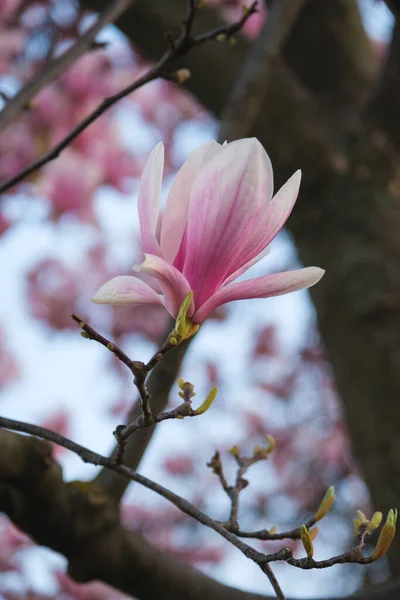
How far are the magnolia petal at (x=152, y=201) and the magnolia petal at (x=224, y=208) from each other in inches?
1.0

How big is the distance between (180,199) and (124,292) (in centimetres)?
8

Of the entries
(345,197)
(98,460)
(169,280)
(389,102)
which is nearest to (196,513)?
(98,460)

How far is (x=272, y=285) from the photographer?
504 millimetres

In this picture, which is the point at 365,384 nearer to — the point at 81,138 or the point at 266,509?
the point at 81,138

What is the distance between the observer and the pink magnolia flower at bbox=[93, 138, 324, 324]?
1.58 feet

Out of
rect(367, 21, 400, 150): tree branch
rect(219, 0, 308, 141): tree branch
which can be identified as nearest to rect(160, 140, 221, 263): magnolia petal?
rect(219, 0, 308, 141): tree branch

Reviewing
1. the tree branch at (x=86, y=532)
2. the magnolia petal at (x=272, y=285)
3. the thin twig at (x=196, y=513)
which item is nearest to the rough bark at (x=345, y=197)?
the tree branch at (x=86, y=532)

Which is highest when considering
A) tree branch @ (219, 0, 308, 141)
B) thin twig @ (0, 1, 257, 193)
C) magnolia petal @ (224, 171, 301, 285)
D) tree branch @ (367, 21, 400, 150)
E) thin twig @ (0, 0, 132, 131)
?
tree branch @ (367, 21, 400, 150)

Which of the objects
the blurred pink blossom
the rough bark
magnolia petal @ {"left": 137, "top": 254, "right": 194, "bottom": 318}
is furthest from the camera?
the blurred pink blossom

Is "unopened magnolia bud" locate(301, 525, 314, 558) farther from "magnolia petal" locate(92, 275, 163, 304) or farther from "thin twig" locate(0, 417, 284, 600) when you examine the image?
"magnolia petal" locate(92, 275, 163, 304)

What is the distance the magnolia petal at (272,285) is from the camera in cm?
50

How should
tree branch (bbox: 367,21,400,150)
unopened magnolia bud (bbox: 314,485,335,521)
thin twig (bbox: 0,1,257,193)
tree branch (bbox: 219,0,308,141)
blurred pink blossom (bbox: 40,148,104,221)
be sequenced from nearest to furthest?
unopened magnolia bud (bbox: 314,485,335,521)
thin twig (bbox: 0,1,257,193)
tree branch (bbox: 219,0,308,141)
tree branch (bbox: 367,21,400,150)
blurred pink blossom (bbox: 40,148,104,221)

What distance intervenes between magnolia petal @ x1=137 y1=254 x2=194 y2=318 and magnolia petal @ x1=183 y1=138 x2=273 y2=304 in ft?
0.06

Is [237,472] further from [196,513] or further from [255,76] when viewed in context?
[255,76]
